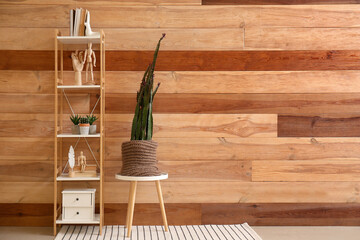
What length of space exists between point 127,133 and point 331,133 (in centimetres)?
173

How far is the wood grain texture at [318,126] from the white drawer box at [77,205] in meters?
1.66

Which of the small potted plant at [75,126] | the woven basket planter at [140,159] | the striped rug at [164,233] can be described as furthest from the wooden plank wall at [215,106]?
the woven basket planter at [140,159]

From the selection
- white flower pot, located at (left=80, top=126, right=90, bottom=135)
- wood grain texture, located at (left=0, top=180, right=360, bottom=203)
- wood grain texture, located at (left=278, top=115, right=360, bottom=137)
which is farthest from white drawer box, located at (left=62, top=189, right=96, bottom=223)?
wood grain texture, located at (left=278, top=115, right=360, bottom=137)

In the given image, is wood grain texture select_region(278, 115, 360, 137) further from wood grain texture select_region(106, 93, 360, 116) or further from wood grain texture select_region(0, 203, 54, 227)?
wood grain texture select_region(0, 203, 54, 227)

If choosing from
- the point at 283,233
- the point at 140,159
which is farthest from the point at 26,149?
the point at 283,233

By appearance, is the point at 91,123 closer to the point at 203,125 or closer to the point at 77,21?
the point at 77,21

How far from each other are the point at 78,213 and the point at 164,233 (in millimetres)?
679

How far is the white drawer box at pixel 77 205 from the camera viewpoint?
3035 mm

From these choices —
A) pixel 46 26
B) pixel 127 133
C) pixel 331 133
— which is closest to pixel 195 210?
pixel 127 133

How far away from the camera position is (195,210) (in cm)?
332

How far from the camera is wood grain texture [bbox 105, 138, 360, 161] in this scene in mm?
3326

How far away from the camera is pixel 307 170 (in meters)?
3.36

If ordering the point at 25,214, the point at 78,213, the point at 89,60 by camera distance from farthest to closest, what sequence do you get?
the point at 25,214 < the point at 89,60 < the point at 78,213

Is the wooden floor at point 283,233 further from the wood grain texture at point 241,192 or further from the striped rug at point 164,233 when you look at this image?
the wood grain texture at point 241,192
